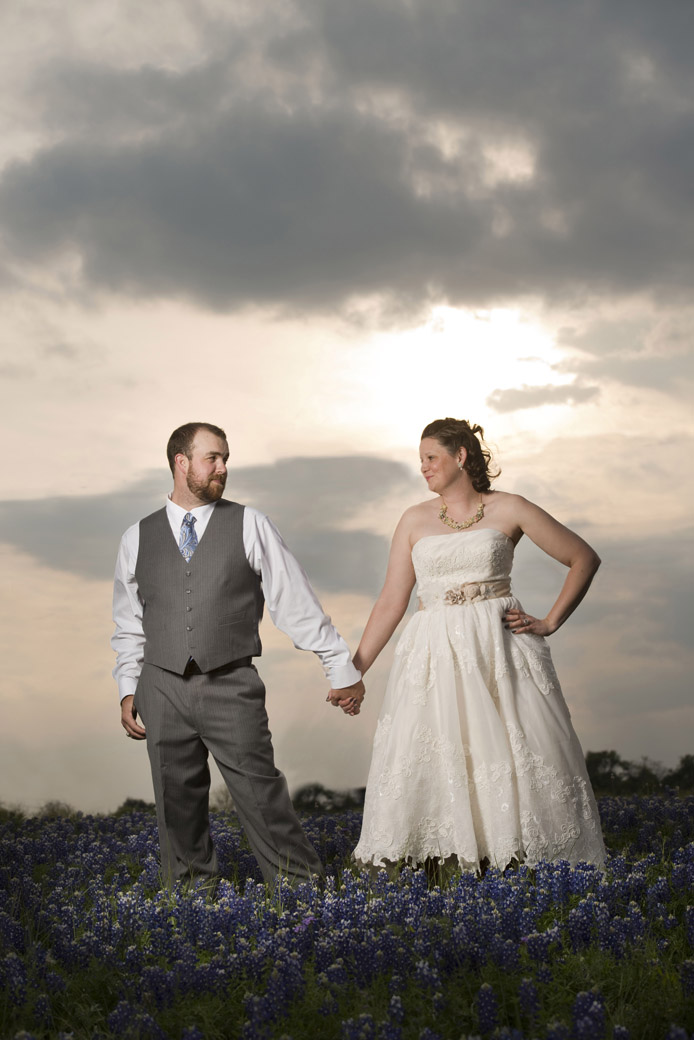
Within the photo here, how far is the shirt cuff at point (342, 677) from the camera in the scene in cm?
529

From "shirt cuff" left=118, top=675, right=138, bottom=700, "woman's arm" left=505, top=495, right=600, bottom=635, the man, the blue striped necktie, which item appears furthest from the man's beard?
"woman's arm" left=505, top=495, right=600, bottom=635

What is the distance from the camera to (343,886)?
4797 mm

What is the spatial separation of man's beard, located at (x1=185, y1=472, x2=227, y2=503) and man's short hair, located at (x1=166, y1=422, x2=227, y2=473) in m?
0.14

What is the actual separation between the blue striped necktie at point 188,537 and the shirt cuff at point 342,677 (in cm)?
97

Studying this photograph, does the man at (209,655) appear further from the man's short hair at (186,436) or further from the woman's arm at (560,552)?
the woman's arm at (560,552)

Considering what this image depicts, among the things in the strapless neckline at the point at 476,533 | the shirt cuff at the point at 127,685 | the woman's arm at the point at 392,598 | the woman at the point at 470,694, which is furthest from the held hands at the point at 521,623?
the shirt cuff at the point at 127,685

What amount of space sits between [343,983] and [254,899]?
1244 millimetres

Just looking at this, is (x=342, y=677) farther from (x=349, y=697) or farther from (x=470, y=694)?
(x=470, y=694)

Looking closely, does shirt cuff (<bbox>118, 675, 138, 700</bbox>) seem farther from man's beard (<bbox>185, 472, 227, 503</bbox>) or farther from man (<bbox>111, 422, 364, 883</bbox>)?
man's beard (<bbox>185, 472, 227, 503</bbox>)

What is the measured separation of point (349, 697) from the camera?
5375 millimetres

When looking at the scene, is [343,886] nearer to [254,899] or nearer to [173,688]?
[254,899]

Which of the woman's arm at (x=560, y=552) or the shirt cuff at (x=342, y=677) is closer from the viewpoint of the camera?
the shirt cuff at (x=342, y=677)

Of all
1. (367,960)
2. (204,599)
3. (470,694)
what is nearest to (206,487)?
(204,599)

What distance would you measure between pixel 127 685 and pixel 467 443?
7.71 ft
